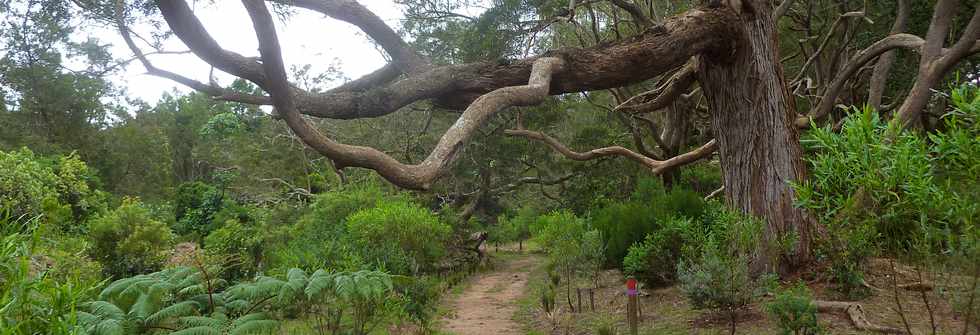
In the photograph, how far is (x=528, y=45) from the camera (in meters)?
10.4

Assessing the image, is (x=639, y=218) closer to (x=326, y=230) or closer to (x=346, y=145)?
(x=326, y=230)

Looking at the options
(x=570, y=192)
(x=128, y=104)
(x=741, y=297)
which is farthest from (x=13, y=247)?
(x=128, y=104)

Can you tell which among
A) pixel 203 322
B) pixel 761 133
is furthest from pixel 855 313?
pixel 203 322

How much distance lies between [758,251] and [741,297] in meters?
0.89

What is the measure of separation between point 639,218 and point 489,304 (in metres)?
2.84

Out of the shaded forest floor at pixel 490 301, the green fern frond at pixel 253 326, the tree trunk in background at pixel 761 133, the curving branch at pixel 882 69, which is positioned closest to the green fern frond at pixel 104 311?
the green fern frond at pixel 253 326

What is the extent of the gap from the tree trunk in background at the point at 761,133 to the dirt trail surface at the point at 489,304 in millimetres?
3205

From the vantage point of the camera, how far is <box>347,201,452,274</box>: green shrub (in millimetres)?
10805

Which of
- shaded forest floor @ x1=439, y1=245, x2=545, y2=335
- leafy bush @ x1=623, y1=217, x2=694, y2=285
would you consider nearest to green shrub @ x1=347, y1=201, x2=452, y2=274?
shaded forest floor @ x1=439, y1=245, x2=545, y2=335

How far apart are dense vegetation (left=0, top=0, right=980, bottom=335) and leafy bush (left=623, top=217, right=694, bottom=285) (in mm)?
39

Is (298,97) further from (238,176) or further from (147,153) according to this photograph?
(147,153)

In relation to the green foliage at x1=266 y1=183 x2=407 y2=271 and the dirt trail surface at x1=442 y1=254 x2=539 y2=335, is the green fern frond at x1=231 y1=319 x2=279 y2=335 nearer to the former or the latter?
the dirt trail surface at x1=442 y1=254 x2=539 y2=335

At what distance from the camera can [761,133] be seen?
6.92 meters

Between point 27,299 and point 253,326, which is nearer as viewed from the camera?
point 27,299
